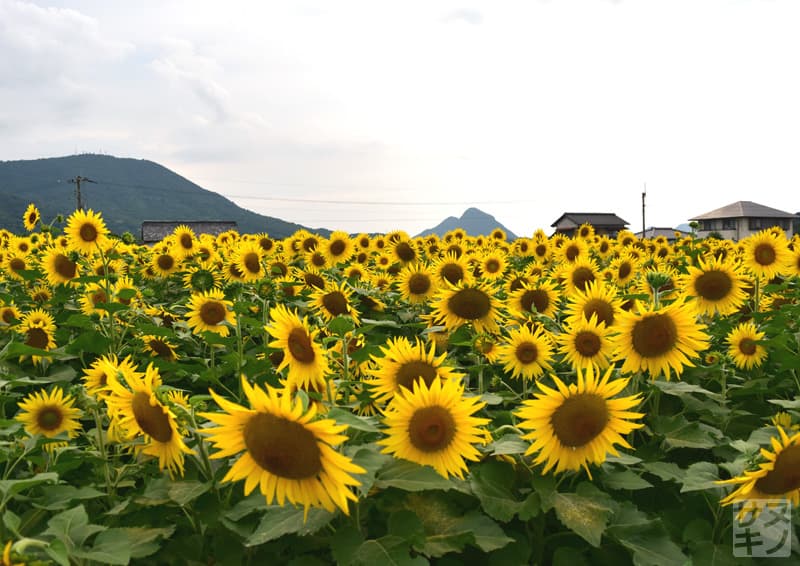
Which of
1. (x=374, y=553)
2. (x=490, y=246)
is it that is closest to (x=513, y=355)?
(x=374, y=553)

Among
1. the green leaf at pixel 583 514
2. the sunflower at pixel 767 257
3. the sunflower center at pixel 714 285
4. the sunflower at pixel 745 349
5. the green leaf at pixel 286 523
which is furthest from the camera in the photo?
the sunflower at pixel 767 257

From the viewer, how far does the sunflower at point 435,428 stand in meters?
2.32

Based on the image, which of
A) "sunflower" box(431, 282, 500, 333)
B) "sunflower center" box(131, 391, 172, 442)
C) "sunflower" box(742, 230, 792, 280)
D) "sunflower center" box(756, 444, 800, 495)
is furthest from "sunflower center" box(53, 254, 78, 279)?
→ "sunflower" box(742, 230, 792, 280)

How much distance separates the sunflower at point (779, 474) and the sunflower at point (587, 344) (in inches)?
54.4

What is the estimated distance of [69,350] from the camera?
5051 millimetres

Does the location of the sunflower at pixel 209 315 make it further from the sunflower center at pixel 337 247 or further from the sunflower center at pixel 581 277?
the sunflower center at pixel 337 247

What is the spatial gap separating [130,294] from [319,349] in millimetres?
2711

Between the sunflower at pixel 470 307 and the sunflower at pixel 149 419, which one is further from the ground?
the sunflower at pixel 470 307

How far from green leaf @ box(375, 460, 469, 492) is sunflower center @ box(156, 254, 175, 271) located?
7479 millimetres

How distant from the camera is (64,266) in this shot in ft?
21.9

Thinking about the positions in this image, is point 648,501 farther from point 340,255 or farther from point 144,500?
point 340,255

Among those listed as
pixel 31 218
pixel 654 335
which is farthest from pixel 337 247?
pixel 654 335

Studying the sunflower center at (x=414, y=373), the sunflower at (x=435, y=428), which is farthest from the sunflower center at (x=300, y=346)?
the sunflower at (x=435, y=428)

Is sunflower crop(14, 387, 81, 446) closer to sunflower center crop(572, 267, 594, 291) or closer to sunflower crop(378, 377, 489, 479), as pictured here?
sunflower crop(378, 377, 489, 479)
